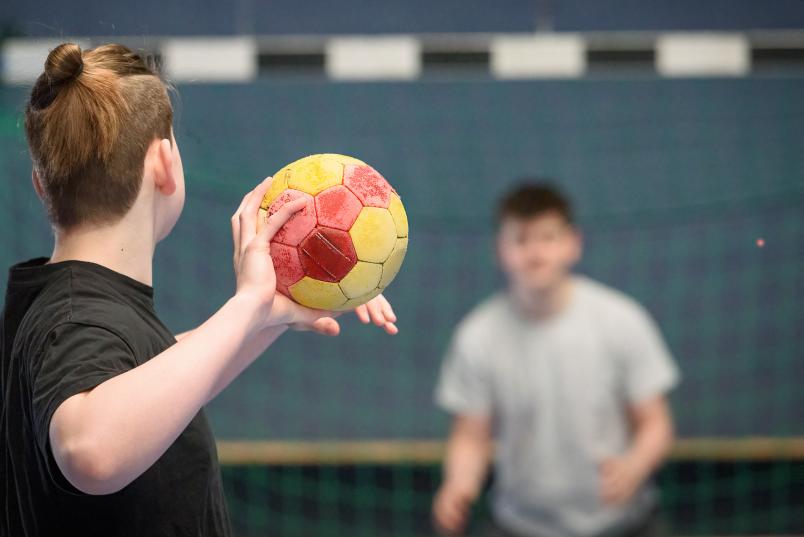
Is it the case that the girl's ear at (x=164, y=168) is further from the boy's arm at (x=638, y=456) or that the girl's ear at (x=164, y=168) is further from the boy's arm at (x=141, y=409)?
the boy's arm at (x=638, y=456)

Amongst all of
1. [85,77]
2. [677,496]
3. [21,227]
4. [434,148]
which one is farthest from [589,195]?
[85,77]

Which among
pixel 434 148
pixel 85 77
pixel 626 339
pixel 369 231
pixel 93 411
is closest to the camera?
pixel 93 411

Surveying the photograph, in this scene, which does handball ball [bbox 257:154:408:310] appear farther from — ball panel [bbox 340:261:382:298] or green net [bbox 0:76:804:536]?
green net [bbox 0:76:804:536]

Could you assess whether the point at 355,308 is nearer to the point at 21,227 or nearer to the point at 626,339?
the point at 626,339

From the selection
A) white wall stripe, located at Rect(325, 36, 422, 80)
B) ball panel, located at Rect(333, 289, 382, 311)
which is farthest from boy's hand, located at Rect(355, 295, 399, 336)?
white wall stripe, located at Rect(325, 36, 422, 80)

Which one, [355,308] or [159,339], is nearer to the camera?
[159,339]

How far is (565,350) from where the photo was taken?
3629 mm

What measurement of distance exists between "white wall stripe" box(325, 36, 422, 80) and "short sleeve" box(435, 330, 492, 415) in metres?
1.13

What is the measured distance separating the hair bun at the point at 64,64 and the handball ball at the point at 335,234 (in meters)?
0.34

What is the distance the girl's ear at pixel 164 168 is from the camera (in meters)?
1.47

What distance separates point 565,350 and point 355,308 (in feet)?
6.60

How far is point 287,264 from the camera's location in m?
1.58

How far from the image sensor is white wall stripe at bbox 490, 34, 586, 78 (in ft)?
13.6

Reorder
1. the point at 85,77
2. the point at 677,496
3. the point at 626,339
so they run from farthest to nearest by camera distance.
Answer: the point at 677,496 → the point at 626,339 → the point at 85,77
